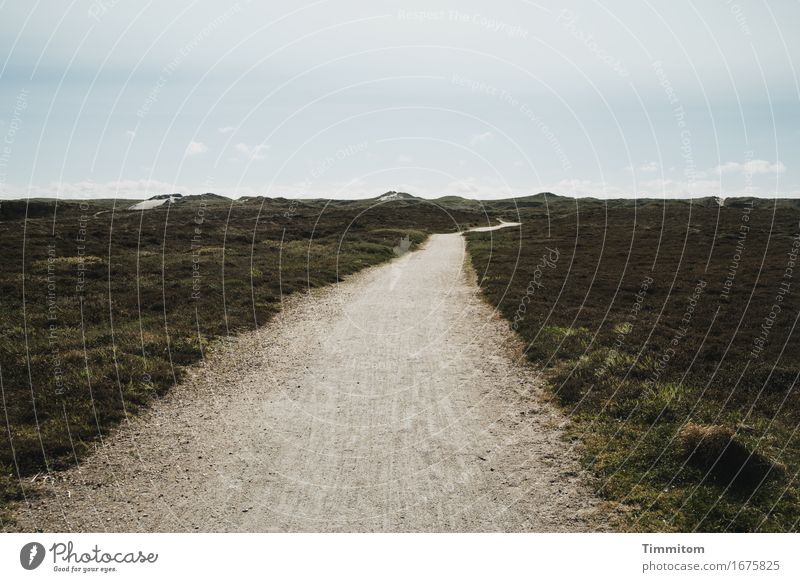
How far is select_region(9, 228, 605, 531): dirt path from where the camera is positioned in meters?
7.35

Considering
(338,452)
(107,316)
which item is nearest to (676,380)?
(338,452)

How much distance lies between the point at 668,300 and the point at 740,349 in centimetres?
778

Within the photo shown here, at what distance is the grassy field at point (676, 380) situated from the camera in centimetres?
765

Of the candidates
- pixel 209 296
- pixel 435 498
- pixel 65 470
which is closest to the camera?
pixel 435 498

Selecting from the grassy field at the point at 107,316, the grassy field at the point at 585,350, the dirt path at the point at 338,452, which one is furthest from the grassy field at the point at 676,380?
the grassy field at the point at 107,316

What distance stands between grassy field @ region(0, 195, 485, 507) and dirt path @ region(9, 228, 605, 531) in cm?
86

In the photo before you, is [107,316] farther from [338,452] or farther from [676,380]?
[676,380]

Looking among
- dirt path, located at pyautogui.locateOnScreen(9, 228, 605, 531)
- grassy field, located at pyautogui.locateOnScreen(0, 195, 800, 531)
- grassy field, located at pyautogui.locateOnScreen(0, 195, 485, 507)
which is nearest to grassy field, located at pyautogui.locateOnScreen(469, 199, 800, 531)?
grassy field, located at pyautogui.locateOnScreen(0, 195, 800, 531)

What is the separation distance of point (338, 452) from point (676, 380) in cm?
880

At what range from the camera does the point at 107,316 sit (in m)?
18.5

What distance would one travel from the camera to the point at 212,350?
15.2 meters
